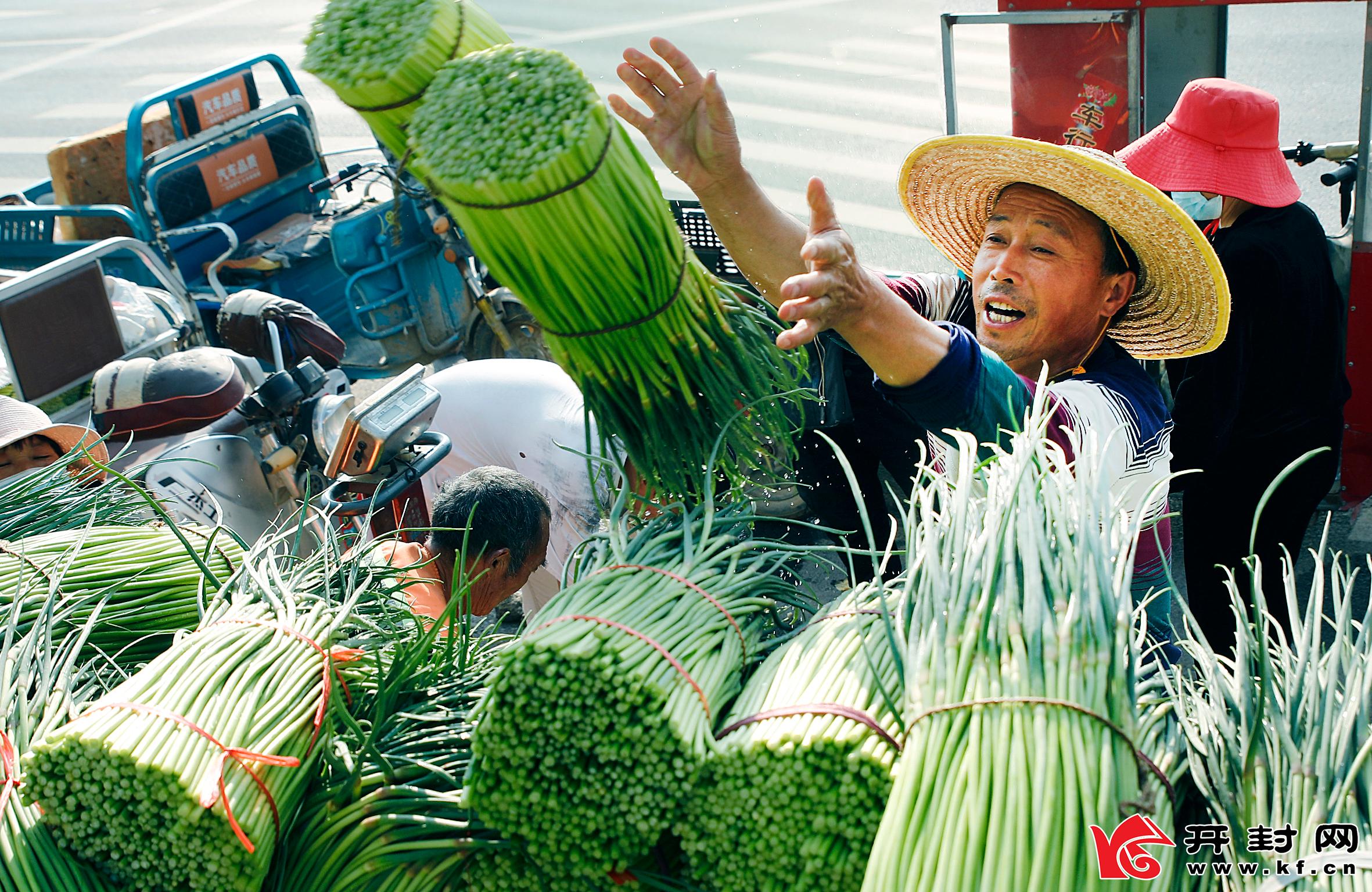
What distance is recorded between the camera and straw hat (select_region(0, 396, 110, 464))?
2758 millimetres

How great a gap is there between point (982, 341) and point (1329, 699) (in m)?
1.07

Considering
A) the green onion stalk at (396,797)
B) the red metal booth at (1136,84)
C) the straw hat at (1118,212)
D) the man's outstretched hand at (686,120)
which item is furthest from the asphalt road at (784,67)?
the green onion stalk at (396,797)

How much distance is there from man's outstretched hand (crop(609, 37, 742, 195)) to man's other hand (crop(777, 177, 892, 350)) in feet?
1.44

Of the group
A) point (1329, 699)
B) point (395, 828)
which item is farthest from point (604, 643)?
point (1329, 699)

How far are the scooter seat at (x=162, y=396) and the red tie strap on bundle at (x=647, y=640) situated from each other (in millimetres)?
1936

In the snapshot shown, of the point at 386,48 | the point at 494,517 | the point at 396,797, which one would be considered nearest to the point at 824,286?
the point at 386,48

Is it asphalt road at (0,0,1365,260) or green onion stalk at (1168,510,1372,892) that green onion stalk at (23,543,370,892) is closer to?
green onion stalk at (1168,510,1372,892)

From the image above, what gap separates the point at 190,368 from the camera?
3.09 metres

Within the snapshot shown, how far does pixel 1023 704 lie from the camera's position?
1.28m

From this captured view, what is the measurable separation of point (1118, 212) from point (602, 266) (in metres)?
1.07

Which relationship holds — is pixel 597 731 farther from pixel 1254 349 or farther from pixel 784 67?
pixel 784 67

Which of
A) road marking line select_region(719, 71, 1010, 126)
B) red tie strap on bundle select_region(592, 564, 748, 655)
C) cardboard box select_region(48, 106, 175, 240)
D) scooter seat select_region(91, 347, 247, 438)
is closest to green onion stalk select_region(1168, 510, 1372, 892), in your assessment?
red tie strap on bundle select_region(592, 564, 748, 655)

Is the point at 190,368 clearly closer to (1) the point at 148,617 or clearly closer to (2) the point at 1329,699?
(1) the point at 148,617

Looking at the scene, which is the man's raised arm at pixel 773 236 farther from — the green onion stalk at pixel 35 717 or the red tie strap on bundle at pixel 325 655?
the green onion stalk at pixel 35 717
